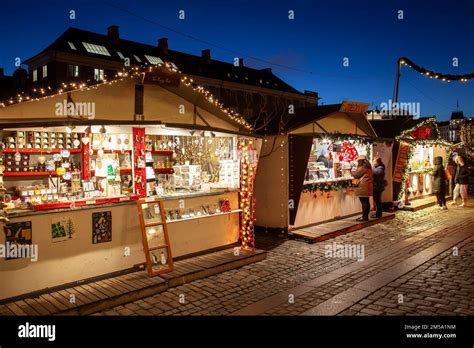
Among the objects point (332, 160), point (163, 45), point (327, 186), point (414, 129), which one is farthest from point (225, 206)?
point (163, 45)

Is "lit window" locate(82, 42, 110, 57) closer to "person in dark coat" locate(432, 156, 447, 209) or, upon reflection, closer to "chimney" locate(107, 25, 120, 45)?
"chimney" locate(107, 25, 120, 45)

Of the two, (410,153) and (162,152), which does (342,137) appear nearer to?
(410,153)

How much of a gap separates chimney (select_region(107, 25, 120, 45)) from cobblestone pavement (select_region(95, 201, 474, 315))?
27.2 m

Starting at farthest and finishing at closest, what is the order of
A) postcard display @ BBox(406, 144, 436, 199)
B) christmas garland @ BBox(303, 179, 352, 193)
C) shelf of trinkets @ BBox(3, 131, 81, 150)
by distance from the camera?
postcard display @ BBox(406, 144, 436, 199)
christmas garland @ BBox(303, 179, 352, 193)
shelf of trinkets @ BBox(3, 131, 81, 150)

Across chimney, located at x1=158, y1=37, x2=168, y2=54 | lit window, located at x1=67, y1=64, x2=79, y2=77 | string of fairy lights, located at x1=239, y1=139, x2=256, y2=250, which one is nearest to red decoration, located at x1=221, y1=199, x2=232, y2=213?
string of fairy lights, located at x1=239, y1=139, x2=256, y2=250

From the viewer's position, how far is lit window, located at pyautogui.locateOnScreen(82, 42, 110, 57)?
29.3 metres

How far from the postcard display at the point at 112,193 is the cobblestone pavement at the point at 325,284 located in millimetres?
1164

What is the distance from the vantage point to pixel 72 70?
28.1m

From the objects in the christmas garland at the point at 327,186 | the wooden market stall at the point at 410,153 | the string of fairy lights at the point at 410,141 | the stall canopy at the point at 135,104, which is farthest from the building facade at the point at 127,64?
the stall canopy at the point at 135,104

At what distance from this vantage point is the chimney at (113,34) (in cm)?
3222

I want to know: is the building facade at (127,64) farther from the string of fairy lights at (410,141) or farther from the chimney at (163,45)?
the string of fairy lights at (410,141)
